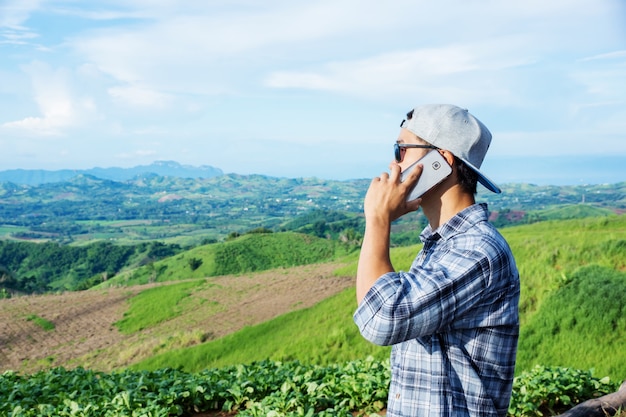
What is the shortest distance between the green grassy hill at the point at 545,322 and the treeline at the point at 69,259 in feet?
260

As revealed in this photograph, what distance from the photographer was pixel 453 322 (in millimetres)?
2070

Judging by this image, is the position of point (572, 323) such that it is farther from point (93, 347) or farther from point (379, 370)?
point (93, 347)

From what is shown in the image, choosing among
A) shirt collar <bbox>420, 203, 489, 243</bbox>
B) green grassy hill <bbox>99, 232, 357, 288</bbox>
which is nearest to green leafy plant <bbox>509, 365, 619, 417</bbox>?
shirt collar <bbox>420, 203, 489, 243</bbox>

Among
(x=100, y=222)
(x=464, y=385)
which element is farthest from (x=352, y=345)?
(x=100, y=222)

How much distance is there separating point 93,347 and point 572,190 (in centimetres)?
18855

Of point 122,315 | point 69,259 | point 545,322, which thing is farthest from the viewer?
point 69,259

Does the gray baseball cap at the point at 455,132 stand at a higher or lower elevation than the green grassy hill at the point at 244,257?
higher

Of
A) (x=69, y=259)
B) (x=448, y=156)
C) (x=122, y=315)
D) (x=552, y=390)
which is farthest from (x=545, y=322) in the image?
(x=69, y=259)

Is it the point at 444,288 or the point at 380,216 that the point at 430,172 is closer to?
the point at 380,216

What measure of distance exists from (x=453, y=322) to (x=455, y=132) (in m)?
0.71

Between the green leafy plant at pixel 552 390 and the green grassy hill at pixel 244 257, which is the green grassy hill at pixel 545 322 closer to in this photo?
the green leafy plant at pixel 552 390

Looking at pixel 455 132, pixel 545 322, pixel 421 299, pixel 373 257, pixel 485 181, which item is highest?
pixel 455 132

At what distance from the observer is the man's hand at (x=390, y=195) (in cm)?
215

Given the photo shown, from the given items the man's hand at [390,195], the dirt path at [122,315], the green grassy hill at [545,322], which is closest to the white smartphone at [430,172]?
the man's hand at [390,195]
